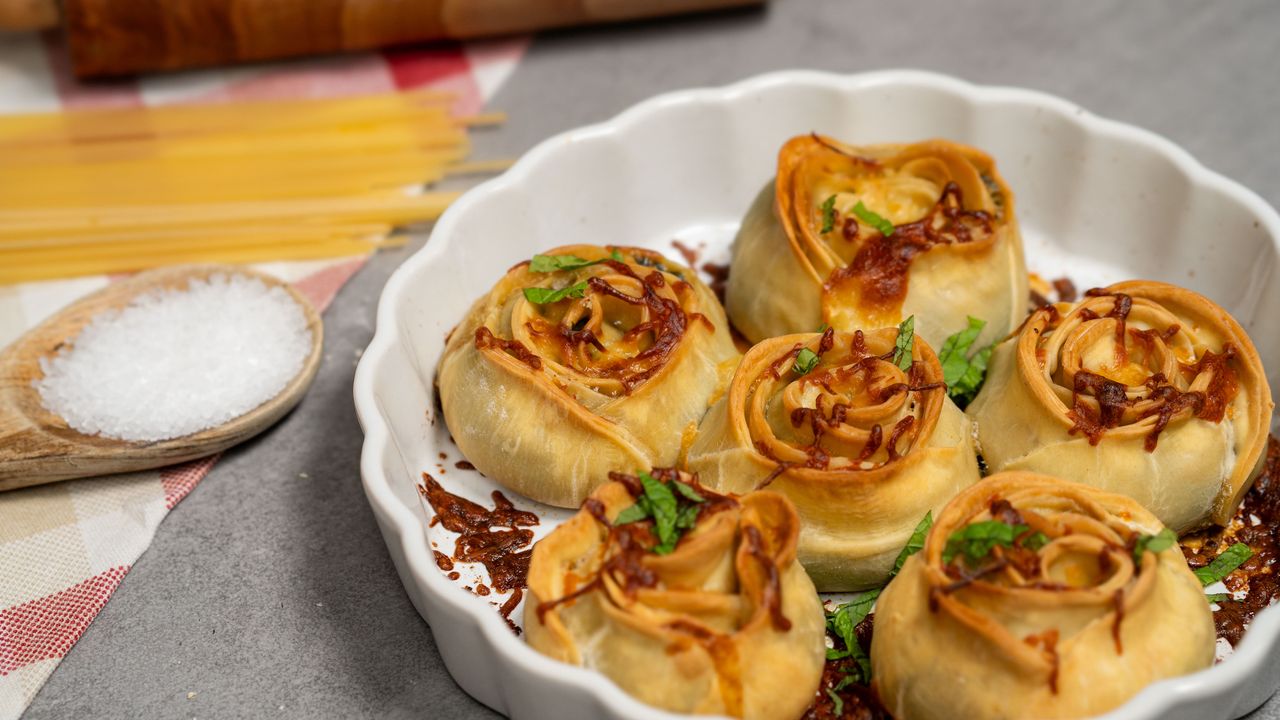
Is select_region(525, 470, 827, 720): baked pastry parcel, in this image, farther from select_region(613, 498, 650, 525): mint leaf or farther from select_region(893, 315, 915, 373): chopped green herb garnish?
select_region(893, 315, 915, 373): chopped green herb garnish

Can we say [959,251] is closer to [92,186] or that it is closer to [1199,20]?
[1199,20]

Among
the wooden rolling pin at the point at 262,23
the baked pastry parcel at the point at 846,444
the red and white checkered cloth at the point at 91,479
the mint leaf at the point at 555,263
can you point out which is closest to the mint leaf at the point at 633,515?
the baked pastry parcel at the point at 846,444

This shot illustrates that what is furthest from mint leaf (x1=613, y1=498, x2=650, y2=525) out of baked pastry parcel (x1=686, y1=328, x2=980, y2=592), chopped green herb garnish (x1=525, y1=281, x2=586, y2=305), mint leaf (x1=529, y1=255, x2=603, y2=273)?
mint leaf (x1=529, y1=255, x2=603, y2=273)

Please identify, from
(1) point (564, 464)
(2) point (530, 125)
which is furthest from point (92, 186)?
(1) point (564, 464)

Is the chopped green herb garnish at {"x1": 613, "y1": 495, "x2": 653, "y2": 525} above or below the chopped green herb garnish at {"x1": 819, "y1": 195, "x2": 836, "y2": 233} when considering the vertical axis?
below

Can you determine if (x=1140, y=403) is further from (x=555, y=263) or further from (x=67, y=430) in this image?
(x=67, y=430)

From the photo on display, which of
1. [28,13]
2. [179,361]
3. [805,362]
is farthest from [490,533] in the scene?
[28,13]
